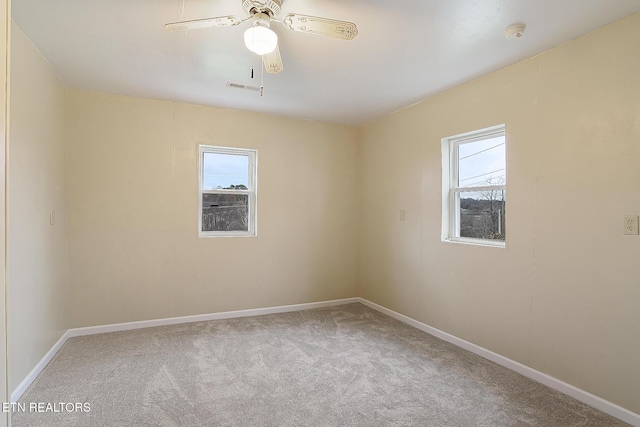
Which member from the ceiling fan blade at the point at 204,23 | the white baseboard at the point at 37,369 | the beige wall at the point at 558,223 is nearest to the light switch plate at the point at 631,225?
the beige wall at the point at 558,223

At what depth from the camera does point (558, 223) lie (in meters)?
2.43

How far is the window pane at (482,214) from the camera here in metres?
2.99

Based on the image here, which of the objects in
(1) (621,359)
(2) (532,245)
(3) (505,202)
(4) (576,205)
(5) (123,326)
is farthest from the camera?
(5) (123,326)

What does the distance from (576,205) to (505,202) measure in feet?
1.92

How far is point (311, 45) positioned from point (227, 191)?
2156 millimetres

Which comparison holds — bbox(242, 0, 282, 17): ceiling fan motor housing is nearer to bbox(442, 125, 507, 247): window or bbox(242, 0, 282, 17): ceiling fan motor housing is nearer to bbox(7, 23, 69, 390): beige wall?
bbox(7, 23, 69, 390): beige wall

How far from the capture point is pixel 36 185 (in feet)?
8.57

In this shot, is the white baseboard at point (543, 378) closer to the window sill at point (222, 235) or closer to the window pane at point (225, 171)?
the window sill at point (222, 235)

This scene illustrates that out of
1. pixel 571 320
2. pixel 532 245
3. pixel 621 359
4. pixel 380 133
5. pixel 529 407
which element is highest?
pixel 380 133

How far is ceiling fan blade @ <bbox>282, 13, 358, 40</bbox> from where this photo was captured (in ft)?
5.84

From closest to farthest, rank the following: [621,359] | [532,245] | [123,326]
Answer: [621,359]
[532,245]
[123,326]

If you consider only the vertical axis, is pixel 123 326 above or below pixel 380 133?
below

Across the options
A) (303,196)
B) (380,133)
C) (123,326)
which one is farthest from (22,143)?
(380,133)

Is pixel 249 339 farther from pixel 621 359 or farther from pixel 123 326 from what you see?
pixel 621 359
